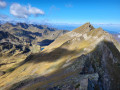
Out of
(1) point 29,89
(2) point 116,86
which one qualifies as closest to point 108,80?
(2) point 116,86

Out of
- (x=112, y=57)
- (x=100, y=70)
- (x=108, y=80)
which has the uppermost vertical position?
(x=112, y=57)

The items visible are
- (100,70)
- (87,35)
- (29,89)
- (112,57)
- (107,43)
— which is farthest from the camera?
(87,35)

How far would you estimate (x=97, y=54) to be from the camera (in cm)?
6906

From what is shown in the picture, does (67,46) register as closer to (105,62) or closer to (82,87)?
(105,62)

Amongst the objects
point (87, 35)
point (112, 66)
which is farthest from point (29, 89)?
point (87, 35)

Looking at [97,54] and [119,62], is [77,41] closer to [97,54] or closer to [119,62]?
[97,54]

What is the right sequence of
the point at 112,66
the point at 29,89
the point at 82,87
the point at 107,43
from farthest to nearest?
the point at 107,43, the point at 112,66, the point at 29,89, the point at 82,87

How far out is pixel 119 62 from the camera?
65.5 meters

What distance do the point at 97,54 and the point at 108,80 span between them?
1895cm

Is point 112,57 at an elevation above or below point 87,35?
below

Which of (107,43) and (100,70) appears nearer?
(100,70)

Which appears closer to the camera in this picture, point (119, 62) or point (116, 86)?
point (116, 86)

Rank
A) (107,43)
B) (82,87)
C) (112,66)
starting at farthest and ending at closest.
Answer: (107,43)
(112,66)
(82,87)

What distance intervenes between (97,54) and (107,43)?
16819 millimetres
